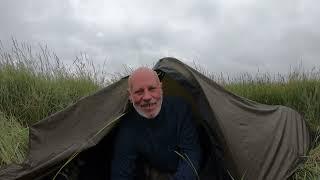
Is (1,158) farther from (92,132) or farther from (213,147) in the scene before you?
(213,147)

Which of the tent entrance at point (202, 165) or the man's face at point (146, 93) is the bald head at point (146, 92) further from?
the tent entrance at point (202, 165)

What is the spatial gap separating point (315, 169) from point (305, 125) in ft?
3.47

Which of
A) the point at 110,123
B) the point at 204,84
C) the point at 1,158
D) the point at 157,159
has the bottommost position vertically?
the point at 1,158

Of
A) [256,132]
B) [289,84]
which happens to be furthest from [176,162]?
[289,84]

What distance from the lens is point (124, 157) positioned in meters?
4.56

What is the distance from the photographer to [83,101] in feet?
16.1

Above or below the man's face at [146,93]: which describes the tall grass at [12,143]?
below

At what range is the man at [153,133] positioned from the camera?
175 inches

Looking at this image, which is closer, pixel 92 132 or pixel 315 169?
pixel 92 132

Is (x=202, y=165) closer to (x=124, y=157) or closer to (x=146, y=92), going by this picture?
(x=124, y=157)

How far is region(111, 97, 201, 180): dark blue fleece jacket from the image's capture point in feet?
14.9

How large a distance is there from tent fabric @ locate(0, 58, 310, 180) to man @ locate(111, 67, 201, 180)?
0.46 ft

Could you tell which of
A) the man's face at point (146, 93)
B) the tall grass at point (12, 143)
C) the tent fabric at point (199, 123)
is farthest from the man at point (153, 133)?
the tall grass at point (12, 143)

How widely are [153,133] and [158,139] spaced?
0.07m
